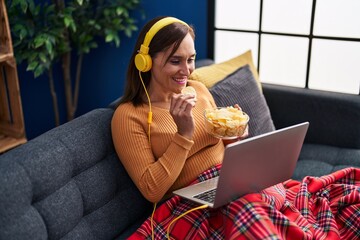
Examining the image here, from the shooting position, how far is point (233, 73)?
2230 mm

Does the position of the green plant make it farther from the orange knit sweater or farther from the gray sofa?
the orange knit sweater

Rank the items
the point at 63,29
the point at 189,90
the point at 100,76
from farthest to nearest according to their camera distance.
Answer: the point at 100,76 < the point at 63,29 < the point at 189,90

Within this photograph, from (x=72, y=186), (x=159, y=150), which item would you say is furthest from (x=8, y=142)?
(x=159, y=150)

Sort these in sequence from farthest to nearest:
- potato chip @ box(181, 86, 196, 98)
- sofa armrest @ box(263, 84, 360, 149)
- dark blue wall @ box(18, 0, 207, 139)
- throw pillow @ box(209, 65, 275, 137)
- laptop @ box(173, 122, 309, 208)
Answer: dark blue wall @ box(18, 0, 207, 139) → sofa armrest @ box(263, 84, 360, 149) → throw pillow @ box(209, 65, 275, 137) → potato chip @ box(181, 86, 196, 98) → laptop @ box(173, 122, 309, 208)

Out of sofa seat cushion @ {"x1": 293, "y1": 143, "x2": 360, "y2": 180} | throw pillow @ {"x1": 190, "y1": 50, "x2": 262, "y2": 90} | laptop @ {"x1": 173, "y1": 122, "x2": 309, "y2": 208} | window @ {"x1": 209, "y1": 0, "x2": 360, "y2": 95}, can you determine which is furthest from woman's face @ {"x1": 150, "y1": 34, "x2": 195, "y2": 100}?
window @ {"x1": 209, "y1": 0, "x2": 360, "y2": 95}

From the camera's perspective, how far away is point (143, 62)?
5.22ft

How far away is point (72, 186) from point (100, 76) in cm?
177

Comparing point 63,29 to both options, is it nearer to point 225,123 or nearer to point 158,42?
point 158,42

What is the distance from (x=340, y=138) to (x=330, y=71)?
1.51 feet

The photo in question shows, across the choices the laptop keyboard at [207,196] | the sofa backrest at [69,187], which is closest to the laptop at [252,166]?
the laptop keyboard at [207,196]

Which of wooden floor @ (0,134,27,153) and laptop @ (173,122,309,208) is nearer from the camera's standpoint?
laptop @ (173,122,309,208)

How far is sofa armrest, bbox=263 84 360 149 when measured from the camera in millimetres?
2291

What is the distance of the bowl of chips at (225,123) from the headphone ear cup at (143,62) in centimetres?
26

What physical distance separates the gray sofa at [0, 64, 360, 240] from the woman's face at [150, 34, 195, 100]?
270 mm
